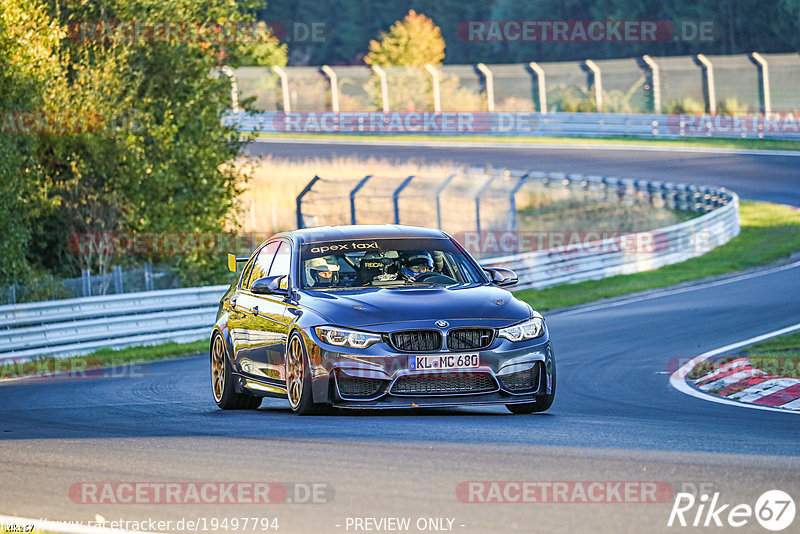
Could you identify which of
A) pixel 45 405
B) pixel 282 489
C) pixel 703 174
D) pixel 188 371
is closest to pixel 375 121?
pixel 703 174

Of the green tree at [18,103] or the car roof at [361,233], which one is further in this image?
the green tree at [18,103]

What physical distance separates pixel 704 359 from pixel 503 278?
5.33 m

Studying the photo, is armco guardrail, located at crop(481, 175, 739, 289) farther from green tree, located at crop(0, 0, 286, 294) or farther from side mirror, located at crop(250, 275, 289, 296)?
side mirror, located at crop(250, 275, 289, 296)

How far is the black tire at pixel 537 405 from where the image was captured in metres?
10.4

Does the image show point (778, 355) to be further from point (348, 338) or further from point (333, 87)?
point (333, 87)

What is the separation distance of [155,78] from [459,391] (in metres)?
19.0

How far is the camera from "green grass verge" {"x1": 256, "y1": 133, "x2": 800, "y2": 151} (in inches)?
Result: 1921

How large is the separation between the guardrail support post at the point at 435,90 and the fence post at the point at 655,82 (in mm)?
9383

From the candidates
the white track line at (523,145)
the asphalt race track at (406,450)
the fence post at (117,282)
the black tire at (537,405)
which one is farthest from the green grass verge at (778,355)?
the white track line at (523,145)

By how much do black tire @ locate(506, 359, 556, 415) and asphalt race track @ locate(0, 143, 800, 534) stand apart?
0.12 metres

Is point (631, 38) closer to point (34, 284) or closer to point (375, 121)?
point (375, 121)

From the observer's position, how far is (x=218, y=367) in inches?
485

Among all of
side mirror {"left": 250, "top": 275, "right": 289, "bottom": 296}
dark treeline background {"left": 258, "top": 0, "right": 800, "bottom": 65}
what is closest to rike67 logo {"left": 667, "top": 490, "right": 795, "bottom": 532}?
side mirror {"left": 250, "top": 275, "right": 289, "bottom": 296}

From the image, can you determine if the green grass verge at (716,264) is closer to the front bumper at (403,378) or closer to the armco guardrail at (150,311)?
the armco guardrail at (150,311)
